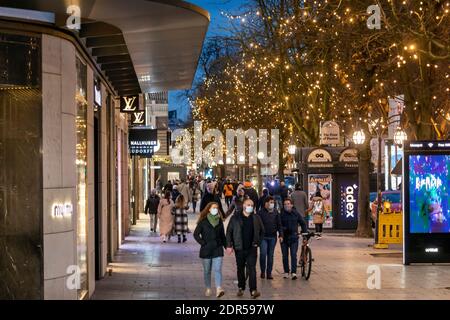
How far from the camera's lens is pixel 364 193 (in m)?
30.8

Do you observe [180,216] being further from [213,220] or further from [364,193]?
[213,220]

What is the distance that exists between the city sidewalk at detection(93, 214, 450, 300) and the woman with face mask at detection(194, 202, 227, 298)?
0.44 metres

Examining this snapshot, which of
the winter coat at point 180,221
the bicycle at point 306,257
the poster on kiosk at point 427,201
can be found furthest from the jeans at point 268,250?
the winter coat at point 180,221

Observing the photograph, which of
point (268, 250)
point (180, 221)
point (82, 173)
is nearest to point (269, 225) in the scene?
point (268, 250)

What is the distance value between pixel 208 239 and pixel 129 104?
11.1 metres

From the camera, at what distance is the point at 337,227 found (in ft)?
109

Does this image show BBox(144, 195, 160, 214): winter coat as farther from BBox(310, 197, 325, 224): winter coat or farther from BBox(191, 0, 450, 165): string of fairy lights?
BBox(191, 0, 450, 165): string of fairy lights

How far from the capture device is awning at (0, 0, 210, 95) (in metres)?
11.1

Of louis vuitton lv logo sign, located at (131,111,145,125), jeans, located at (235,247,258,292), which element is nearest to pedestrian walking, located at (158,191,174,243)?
louis vuitton lv logo sign, located at (131,111,145,125)

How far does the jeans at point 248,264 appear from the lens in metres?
15.4

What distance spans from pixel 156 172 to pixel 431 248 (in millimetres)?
Answer: 50261
